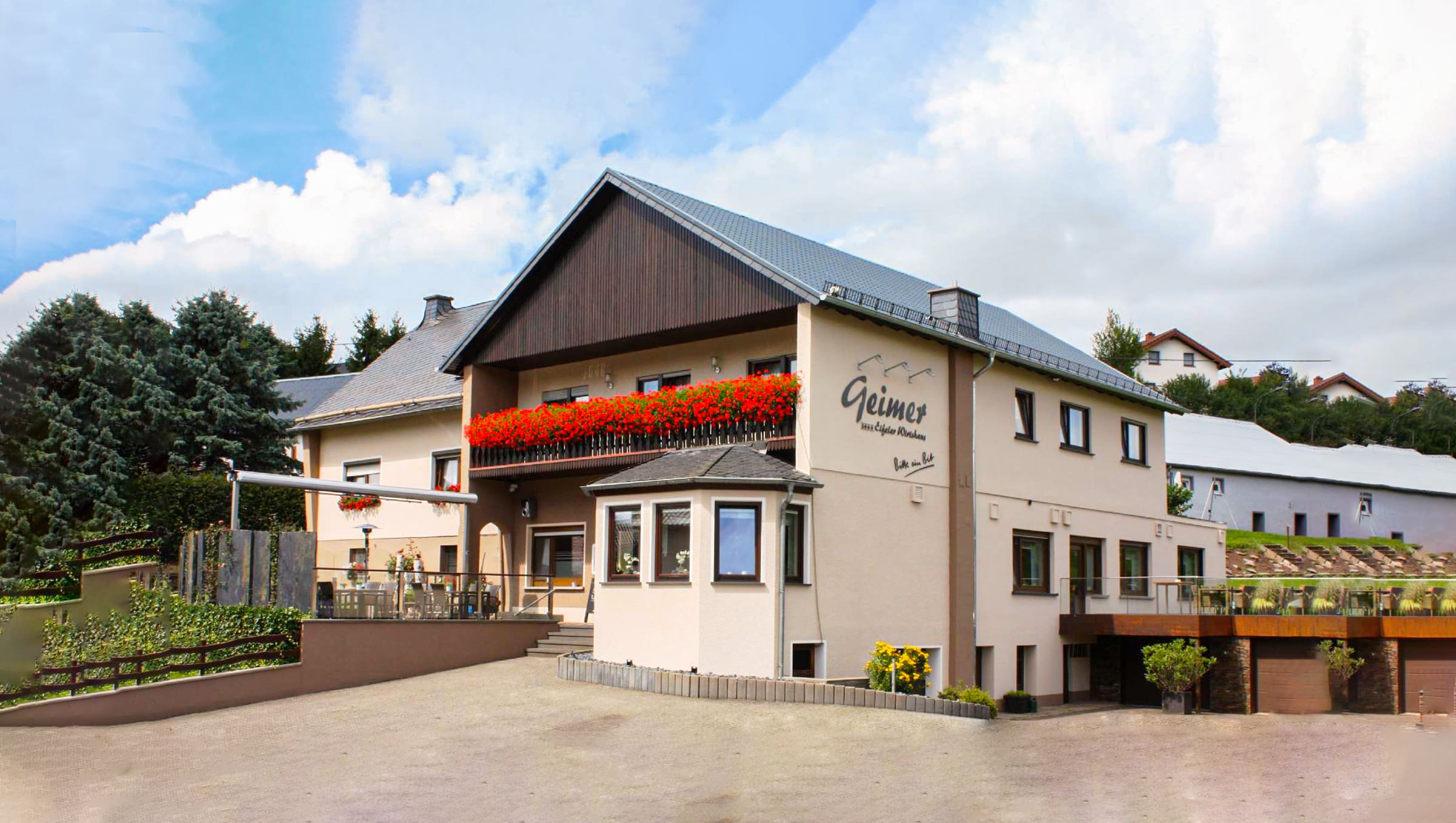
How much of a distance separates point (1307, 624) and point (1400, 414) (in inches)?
2900

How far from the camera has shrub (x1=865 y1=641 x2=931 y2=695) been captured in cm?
1816

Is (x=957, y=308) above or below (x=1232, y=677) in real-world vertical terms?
above

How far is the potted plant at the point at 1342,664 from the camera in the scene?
21344 mm

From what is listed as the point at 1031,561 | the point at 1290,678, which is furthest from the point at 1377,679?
the point at 1031,561

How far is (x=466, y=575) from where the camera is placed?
77.8ft

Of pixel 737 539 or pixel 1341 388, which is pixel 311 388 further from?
pixel 1341 388

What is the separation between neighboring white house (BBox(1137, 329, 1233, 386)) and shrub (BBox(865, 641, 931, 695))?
8182cm

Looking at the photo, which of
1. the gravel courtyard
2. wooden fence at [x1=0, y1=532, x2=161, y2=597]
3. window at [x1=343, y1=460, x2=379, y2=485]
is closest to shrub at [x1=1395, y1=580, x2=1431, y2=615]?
the gravel courtyard

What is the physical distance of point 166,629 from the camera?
1781cm

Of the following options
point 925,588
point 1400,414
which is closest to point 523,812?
point 925,588

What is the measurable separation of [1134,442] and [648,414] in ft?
43.1

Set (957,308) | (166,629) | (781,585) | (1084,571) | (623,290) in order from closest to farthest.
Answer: (166,629)
(781,585)
(623,290)
(957,308)
(1084,571)

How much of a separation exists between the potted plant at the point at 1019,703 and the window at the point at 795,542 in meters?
6.14

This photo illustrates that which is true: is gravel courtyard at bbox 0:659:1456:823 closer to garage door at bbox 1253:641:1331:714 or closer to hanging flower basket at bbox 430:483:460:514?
garage door at bbox 1253:641:1331:714
